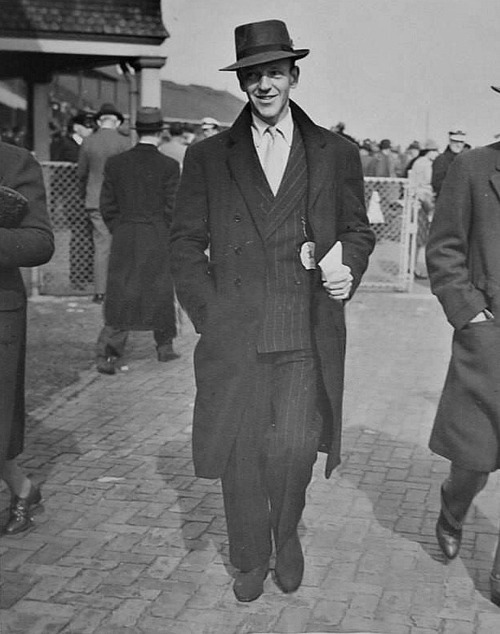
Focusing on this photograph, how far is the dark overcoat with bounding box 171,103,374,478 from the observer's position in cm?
402

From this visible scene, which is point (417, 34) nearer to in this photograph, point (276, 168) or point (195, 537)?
point (276, 168)

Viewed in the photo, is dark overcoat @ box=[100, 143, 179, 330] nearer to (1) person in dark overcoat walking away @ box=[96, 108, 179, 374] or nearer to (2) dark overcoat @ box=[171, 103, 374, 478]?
(1) person in dark overcoat walking away @ box=[96, 108, 179, 374]

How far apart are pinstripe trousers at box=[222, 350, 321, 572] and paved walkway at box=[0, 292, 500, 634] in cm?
28

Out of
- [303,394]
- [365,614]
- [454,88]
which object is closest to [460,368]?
[303,394]

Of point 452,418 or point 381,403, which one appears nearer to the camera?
point 452,418

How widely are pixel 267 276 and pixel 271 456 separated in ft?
2.32

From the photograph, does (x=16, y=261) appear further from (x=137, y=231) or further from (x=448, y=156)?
(x=448, y=156)

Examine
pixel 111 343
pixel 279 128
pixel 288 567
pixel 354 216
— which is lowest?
pixel 288 567

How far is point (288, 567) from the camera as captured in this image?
433 cm

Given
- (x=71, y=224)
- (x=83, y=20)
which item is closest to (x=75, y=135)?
(x=83, y=20)

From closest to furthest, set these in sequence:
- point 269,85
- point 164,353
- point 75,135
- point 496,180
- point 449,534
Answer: point 269,85
point 496,180
point 449,534
point 164,353
point 75,135

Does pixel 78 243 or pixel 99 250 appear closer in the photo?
pixel 99 250

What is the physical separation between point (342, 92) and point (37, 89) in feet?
44.6

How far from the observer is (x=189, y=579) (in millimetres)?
4484
